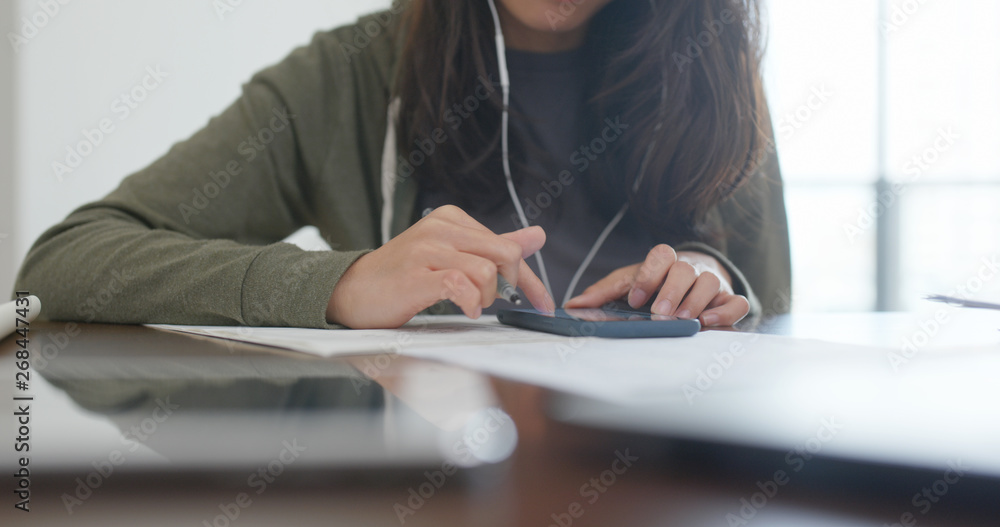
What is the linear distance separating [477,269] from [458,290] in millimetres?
23

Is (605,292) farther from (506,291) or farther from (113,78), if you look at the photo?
(113,78)

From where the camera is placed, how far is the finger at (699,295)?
632 mm

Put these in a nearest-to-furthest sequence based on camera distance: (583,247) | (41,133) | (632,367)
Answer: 1. (632,367)
2. (583,247)
3. (41,133)

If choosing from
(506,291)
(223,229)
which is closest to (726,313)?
(506,291)

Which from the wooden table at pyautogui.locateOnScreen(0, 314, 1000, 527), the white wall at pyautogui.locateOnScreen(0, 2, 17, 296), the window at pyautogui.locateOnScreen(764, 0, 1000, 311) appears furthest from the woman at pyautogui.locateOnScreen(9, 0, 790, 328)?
the window at pyautogui.locateOnScreen(764, 0, 1000, 311)

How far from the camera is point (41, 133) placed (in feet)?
8.54

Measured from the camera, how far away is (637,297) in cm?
68

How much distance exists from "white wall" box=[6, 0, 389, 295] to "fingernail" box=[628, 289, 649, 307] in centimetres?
261

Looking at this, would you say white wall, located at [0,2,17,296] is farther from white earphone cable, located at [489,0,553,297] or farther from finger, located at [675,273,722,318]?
finger, located at [675,273,722,318]

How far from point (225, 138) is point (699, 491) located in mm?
920

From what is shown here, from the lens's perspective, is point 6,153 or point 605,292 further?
point 6,153

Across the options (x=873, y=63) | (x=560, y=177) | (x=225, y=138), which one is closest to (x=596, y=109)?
(x=560, y=177)

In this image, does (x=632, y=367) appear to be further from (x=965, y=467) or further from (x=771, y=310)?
(x=771, y=310)

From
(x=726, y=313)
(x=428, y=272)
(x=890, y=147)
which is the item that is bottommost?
(x=890, y=147)
